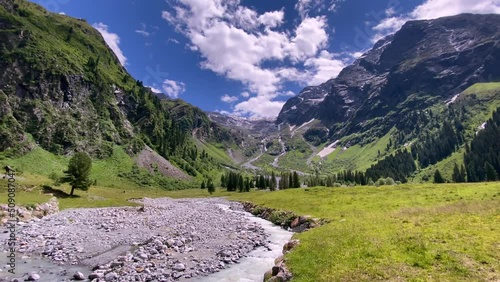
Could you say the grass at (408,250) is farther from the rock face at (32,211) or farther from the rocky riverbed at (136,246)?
the rock face at (32,211)

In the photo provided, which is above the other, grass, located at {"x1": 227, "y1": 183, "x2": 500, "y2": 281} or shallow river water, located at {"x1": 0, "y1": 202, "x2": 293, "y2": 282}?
grass, located at {"x1": 227, "y1": 183, "x2": 500, "y2": 281}

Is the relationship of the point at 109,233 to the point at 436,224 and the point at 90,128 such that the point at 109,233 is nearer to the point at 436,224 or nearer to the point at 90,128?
the point at 436,224

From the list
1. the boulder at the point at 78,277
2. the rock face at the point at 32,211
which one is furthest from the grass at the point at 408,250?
the rock face at the point at 32,211

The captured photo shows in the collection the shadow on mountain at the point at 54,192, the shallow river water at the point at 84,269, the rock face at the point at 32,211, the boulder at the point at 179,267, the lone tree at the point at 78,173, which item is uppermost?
the lone tree at the point at 78,173

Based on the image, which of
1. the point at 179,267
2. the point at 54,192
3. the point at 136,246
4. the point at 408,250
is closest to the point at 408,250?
the point at 408,250

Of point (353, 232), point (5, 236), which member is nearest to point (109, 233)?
point (5, 236)

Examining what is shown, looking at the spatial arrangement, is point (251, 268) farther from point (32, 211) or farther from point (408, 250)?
point (32, 211)

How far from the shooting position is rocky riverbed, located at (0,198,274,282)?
26156mm

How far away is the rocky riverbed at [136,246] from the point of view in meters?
26.2

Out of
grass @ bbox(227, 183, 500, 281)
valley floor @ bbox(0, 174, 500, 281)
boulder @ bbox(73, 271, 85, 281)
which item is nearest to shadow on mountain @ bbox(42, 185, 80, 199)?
boulder @ bbox(73, 271, 85, 281)

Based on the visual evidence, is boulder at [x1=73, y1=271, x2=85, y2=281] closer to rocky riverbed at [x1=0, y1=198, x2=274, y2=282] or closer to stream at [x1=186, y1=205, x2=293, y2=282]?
rocky riverbed at [x1=0, y1=198, x2=274, y2=282]

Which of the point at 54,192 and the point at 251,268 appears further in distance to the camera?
the point at 54,192

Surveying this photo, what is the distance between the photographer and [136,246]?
3538 cm

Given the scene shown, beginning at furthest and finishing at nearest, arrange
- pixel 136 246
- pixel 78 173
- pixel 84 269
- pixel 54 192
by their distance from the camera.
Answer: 1. pixel 78 173
2. pixel 54 192
3. pixel 136 246
4. pixel 84 269
